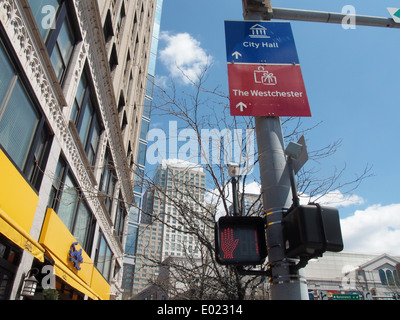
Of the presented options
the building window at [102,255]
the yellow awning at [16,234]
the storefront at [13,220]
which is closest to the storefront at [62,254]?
the storefront at [13,220]

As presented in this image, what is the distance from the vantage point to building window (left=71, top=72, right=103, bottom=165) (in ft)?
40.4

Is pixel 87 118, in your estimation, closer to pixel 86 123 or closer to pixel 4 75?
pixel 86 123

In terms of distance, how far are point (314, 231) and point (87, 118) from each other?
13.0 meters

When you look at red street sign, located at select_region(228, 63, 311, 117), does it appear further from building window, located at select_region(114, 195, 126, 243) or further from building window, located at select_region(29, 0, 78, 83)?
building window, located at select_region(114, 195, 126, 243)

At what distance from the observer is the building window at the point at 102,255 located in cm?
1673

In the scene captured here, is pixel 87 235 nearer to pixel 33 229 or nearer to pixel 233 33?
pixel 33 229

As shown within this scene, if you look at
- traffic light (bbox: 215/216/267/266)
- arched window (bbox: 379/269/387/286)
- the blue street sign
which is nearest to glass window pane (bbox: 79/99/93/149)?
the blue street sign

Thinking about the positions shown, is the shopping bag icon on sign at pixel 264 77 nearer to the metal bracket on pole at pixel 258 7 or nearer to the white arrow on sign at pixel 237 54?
the white arrow on sign at pixel 237 54

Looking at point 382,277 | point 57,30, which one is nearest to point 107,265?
point 57,30

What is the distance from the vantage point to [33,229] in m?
8.14

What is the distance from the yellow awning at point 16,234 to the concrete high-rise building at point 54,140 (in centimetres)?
2

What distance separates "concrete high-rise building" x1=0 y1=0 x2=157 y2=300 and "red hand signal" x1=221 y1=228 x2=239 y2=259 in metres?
4.01

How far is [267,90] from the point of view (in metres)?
4.18
